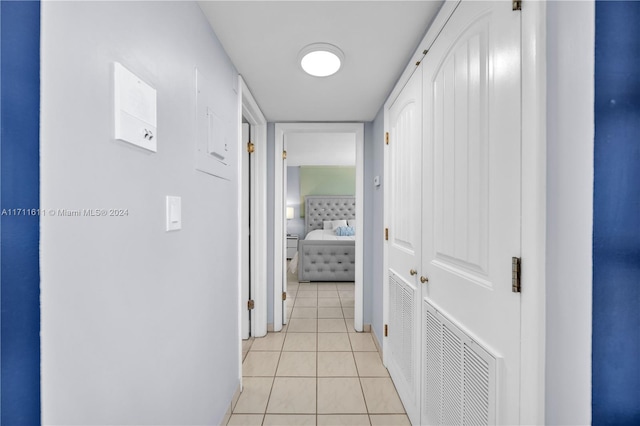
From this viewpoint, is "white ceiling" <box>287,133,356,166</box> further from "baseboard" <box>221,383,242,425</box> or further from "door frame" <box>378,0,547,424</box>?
"door frame" <box>378,0,547,424</box>

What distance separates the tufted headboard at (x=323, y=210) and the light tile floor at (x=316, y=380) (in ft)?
13.2

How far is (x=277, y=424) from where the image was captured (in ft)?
5.40

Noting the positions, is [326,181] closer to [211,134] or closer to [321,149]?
[321,149]

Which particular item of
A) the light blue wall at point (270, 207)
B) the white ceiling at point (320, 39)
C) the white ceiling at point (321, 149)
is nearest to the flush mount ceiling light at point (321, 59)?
the white ceiling at point (320, 39)

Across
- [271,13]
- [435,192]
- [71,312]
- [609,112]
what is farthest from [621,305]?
[271,13]

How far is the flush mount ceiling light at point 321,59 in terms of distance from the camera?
157cm

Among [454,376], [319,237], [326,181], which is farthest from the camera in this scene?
[326,181]

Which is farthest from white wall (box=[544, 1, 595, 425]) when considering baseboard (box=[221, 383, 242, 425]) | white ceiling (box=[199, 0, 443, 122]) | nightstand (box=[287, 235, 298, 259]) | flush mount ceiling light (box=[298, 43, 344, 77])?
nightstand (box=[287, 235, 298, 259])

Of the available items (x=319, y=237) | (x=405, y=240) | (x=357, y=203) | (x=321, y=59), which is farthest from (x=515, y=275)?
(x=319, y=237)

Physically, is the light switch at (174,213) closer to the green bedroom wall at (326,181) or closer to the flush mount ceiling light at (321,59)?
the flush mount ceiling light at (321,59)

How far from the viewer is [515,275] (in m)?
0.79

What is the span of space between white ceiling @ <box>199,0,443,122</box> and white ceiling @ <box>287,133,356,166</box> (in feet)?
7.23

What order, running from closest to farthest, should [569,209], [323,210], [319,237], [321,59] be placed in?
[569,209], [321,59], [319,237], [323,210]

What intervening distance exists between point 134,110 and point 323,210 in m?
6.39
